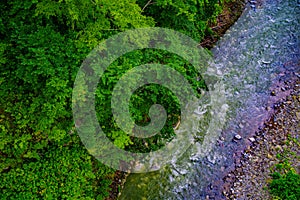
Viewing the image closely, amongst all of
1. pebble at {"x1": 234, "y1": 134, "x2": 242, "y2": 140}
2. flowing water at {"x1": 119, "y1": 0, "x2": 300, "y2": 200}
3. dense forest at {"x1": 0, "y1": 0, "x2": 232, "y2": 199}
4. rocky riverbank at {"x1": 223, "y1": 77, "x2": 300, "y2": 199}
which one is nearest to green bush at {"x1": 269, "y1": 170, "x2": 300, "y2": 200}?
rocky riverbank at {"x1": 223, "y1": 77, "x2": 300, "y2": 199}

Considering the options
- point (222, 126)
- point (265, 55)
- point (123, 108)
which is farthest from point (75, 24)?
point (265, 55)

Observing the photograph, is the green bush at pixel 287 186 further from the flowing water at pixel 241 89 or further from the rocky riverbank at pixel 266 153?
the flowing water at pixel 241 89

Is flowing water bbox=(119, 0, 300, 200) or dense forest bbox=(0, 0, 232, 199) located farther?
flowing water bbox=(119, 0, 300, 200)

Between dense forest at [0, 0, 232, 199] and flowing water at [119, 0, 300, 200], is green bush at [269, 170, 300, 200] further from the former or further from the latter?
dense forest at [0, 0, 232, 199]

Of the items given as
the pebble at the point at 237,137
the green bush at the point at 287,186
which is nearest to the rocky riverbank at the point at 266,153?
the green bush at the point at 287,186

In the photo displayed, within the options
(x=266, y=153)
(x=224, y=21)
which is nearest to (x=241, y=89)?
(x=266, y=153)

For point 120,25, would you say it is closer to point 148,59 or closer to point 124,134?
point 148,59
